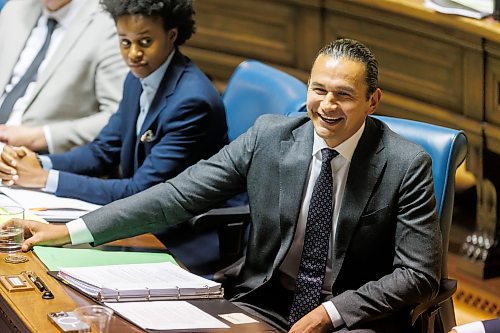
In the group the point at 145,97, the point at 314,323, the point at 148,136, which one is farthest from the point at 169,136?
the point at 314,323

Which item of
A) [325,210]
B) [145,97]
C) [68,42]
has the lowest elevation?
[325,210]

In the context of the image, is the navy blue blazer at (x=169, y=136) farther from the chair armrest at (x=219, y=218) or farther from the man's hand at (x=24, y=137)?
the man's hand at (x=24, y=137)

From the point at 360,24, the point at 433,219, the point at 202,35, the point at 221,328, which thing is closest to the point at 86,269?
the point at 221,328

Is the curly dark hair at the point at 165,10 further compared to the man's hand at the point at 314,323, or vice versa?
the curly dark hair at the point at 165,10

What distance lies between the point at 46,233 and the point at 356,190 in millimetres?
833

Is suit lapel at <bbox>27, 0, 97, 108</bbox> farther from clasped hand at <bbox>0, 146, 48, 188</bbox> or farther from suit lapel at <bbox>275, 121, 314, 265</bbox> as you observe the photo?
suit lapel at <bbox>275, 121, 314, 265</bbox>

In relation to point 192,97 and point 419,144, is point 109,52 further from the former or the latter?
point 419,144

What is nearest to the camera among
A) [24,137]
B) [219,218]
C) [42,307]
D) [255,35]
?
[42,307]

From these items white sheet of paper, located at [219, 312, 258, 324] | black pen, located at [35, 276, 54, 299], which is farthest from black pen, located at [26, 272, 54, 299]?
white sheet of paper, located at [219, 312, 258, 324]

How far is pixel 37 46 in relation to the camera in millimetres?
4391

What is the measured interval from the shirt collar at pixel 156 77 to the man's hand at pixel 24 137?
0.75m

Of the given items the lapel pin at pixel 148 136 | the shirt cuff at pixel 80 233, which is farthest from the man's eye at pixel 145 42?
the shirt cuff at pixel 80 233

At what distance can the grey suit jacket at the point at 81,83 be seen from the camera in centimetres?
416

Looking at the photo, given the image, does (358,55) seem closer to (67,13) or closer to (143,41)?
(143,41)
